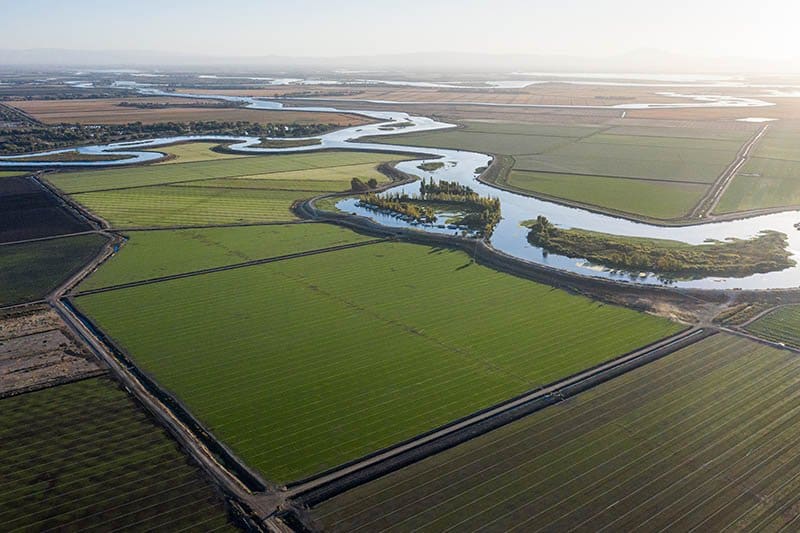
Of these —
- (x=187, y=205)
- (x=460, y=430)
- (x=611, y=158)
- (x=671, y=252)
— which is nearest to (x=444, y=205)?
(x=671, y=252)

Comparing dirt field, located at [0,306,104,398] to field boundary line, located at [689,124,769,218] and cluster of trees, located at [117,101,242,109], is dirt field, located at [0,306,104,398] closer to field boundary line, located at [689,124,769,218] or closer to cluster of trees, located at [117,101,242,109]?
field boundary line, located at [689,124,769,218]

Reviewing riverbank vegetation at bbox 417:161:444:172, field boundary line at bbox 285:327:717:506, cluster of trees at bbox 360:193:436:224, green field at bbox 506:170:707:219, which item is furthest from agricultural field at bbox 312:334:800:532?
riverbank vegetation at bbox 417:161:444:172

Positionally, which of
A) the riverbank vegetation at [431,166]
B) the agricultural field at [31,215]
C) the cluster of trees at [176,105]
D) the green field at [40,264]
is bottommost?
the riverbank vegetation at [431,166]

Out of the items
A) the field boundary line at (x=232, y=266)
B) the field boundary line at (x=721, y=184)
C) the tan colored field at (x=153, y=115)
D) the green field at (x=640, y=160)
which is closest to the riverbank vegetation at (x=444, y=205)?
the field boundary line at (x=232, y=266)

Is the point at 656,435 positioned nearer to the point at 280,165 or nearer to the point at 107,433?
the point at 107,433

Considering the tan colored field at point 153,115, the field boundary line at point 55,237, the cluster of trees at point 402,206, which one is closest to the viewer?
the field boundary line at point 55,237

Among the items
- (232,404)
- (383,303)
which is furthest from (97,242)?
(232,404)

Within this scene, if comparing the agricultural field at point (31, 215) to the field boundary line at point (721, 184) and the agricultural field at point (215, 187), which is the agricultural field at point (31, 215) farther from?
the field boundary line at point (721, 184)
